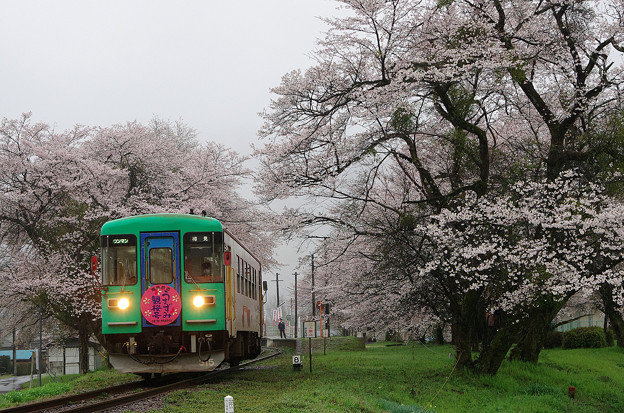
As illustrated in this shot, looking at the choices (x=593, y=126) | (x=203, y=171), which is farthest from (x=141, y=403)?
(x=203, y=171)

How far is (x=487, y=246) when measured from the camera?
43.9ft

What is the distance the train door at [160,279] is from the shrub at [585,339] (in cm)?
2221

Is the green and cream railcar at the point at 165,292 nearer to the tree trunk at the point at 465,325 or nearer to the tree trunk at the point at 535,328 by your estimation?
the tree trunk at the point at 465,325

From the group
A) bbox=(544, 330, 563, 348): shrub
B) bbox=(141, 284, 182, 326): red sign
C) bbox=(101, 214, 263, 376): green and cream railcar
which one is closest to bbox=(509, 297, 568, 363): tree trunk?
bbox=(101, 214, 263, 376): green and cream railcar

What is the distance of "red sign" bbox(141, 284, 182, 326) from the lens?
11234 mm

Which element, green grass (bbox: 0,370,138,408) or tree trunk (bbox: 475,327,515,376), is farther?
tree trunk (bbox: 475,327,515,376)

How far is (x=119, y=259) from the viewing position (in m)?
11.4

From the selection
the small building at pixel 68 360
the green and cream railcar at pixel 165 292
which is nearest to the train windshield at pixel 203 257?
the green and cream railcar at pixel 165 292

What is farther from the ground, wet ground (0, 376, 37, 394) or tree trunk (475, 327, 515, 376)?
tree trunk (475, 327, 515, 376)

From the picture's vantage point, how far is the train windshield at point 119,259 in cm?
1134

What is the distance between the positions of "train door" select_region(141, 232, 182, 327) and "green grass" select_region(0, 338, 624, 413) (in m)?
1.37

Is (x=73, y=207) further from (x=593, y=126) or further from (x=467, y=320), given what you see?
(x=593, y=126)

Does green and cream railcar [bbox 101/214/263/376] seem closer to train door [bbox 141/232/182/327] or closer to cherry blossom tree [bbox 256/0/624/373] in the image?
train door [bbox 141/232/182/327]

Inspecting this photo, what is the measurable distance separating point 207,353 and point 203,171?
47.5 ft
